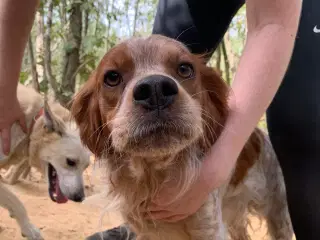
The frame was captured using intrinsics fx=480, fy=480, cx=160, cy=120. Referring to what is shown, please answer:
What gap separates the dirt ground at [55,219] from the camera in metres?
4.28

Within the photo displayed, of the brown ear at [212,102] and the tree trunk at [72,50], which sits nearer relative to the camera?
the brown ear at [212,102]

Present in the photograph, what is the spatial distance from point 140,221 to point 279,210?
1258mm

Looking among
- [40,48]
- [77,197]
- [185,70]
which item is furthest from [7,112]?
[40,48]

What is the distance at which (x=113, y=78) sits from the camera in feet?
6.84

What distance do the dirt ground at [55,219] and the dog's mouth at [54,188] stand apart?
0.32 ft

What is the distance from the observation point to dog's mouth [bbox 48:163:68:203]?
5177 millimetres

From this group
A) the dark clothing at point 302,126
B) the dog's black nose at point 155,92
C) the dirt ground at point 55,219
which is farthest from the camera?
the dirt ground at point 55,219

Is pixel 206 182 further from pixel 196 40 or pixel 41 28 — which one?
pixel 41 28

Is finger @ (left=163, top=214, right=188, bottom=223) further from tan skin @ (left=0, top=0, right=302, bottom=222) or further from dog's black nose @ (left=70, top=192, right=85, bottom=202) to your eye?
dog's black nose @ (left=70, top=192, right=85, bottom=202)

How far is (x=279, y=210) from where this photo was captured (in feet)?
10.6

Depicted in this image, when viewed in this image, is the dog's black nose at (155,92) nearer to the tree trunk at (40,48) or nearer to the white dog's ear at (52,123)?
→ the white dog's ear at (52,123)

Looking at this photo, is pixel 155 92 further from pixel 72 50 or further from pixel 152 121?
pixel 72 50

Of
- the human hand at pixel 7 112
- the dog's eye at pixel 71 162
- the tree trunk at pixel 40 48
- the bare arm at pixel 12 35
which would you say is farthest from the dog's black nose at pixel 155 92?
the tree trunk at pixel 40 48

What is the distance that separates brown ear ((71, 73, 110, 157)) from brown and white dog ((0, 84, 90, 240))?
2.36m
